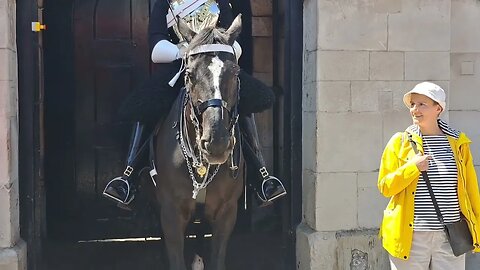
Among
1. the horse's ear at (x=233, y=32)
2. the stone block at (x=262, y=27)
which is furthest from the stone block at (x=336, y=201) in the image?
the stone block at (x=262, y=27)

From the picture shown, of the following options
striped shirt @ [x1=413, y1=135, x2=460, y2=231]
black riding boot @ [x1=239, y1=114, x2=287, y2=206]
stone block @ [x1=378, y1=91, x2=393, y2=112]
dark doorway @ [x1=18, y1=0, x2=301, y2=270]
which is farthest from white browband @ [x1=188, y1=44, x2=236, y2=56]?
dark doorway @ [x1=18, y1=0, x2=301, y2=270]

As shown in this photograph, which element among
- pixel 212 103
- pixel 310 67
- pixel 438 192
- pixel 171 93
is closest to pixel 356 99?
pixel 310 67

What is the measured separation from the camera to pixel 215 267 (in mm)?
4773

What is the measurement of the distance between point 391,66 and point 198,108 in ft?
7.34

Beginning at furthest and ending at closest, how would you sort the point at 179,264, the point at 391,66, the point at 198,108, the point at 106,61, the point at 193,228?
the point at 106,61
the point at 193,228
the point at 391,66
the point at 179,264
the point at 198,108

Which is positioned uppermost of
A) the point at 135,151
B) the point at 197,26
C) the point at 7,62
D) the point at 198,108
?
the point at 197,26

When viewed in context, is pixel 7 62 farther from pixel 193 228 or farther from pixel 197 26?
pixel 193 228

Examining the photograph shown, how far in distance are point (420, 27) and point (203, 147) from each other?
2.63 metres

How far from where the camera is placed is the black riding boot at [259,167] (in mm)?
5047

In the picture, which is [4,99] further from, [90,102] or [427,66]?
[427,66]

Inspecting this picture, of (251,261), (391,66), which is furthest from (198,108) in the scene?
(251,261)

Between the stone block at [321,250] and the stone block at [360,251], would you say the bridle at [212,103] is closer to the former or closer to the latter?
the stone block at [321,250]

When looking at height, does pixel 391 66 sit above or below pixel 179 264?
above

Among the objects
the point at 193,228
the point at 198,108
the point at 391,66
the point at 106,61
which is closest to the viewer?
the point at 198,108
